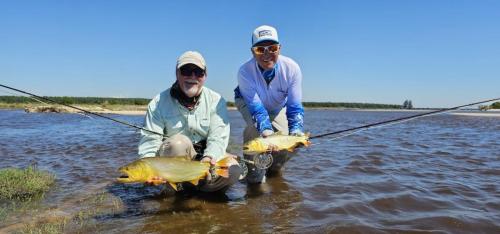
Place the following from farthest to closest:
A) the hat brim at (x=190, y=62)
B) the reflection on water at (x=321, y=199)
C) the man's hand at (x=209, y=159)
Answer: the hat brim at (x=190, y=62) → the man's hand at (x=209, y=159) → the reflection on water at (x=321, y=199)

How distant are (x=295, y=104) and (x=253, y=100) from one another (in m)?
0.79

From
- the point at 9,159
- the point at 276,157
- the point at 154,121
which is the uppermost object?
the point at 154,121

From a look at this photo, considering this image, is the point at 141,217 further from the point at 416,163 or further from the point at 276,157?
the point at 416,163

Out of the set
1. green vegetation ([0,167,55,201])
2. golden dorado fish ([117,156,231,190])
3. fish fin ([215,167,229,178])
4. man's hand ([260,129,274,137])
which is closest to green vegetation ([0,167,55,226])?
green vegetation ([0,167,55,201])

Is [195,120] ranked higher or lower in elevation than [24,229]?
higher

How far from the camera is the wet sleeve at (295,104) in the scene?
6.80m

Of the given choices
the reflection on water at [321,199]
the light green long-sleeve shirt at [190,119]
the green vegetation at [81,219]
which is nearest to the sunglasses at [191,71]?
the light green long-sleeve shirt at [190,119]

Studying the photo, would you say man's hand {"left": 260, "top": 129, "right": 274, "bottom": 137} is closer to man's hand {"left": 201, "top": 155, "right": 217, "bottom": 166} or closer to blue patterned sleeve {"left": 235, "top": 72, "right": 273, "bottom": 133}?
blue patterned sleeve {"left": 235, "top": 72, "right": 273, "bottom": 133}

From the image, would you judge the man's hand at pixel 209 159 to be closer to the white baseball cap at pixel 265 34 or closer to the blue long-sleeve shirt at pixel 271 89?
the blue long-sleeve shirt at pixel 271 89

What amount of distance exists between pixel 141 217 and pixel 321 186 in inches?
121

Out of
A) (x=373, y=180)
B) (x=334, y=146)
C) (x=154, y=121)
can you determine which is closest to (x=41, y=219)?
(x=154, y=121)

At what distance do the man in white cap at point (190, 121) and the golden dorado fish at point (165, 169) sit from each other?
0.43 meters

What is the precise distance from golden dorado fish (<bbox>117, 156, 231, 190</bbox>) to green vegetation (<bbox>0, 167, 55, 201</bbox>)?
278cm

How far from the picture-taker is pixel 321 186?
704 centimetres
